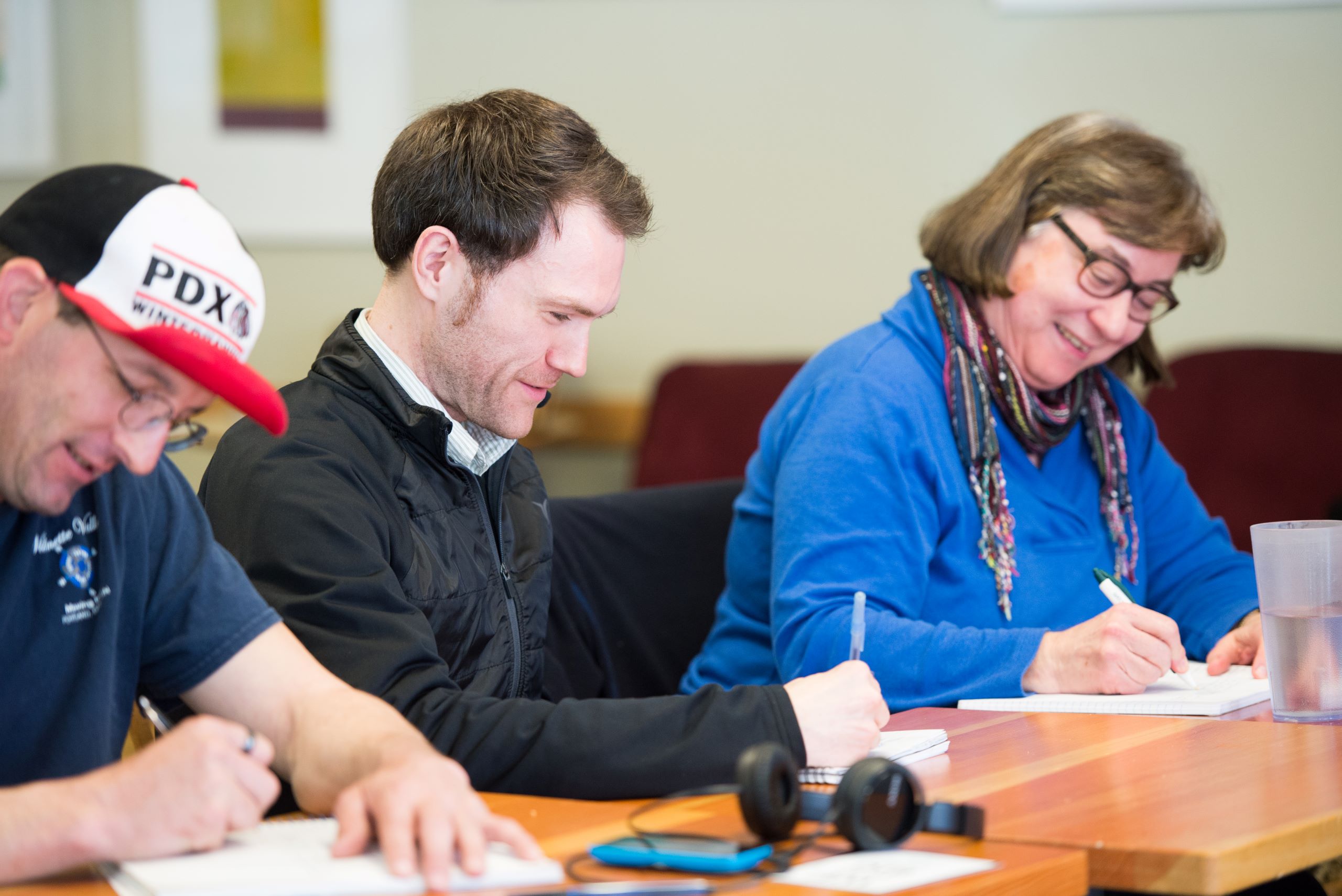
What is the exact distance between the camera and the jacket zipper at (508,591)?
150cm

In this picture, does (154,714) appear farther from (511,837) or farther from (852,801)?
(852,801)

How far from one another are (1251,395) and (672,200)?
4.76ft

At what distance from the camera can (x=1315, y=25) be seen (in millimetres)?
3232

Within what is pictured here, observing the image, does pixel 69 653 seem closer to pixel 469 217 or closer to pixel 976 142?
pixel 469 217

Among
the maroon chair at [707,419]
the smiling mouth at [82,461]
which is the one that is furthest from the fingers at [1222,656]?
the maroon chair at [707,419]

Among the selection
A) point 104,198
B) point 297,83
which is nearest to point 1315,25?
point 297,83

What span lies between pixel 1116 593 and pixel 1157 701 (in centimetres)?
22

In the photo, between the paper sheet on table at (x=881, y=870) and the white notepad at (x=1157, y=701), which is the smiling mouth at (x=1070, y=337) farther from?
the paper sheet on table at (x=881, y=870)

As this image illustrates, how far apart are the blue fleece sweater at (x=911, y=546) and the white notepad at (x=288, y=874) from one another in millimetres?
754

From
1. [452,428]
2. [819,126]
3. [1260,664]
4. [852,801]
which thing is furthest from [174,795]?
[819,126]

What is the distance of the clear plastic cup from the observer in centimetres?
137

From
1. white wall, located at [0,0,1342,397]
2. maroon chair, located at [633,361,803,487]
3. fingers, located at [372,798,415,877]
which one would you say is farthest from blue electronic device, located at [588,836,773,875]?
white wall, located at [0,0,1342,397]

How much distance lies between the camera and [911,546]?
1.71 metres

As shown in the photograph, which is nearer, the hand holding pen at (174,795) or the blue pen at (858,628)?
the hand holding pen at (174,795)
